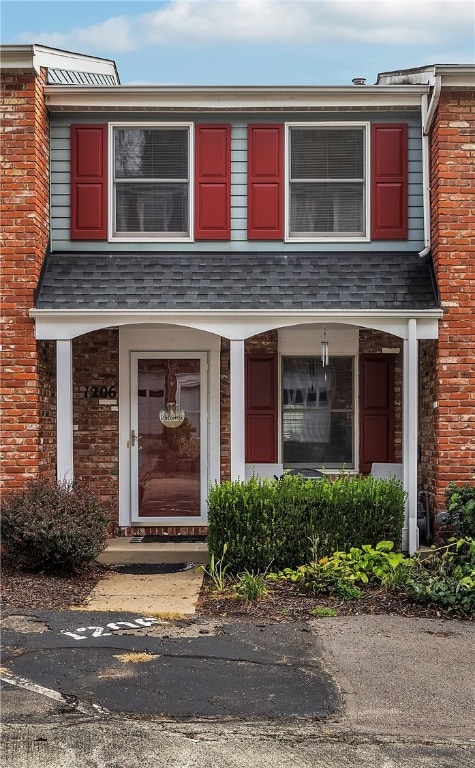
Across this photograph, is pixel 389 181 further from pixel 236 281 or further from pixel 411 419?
pixel 411 419

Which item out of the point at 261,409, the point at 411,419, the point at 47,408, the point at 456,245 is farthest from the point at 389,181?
the point at 47,408

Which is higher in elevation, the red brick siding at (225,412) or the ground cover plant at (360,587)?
the red brick siding at (225,412)

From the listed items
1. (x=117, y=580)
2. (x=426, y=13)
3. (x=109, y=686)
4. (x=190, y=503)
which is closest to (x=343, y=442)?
(x=190, y=503)

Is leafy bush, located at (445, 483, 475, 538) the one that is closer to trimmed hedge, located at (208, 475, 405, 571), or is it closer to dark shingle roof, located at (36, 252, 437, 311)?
trimmed hedge, located at (208, 475, 405, 571)

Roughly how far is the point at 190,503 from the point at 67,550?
2.65 m

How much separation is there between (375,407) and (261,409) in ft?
4.70

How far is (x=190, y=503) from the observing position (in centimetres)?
1021

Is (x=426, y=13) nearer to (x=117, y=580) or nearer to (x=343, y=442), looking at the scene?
(x=343, y=442)

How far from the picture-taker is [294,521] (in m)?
8.09

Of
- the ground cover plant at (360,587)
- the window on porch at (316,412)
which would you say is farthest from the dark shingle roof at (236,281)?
the ground cover plant at (360,587)

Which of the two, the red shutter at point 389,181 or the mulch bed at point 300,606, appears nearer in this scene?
the mulch bed at point 300,606

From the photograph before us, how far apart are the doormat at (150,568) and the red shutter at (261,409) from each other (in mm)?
1884

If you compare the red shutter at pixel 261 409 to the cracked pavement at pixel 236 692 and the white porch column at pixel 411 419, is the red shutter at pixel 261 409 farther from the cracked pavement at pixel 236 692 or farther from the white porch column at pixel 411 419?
the cracked pavement at pixel 236 692

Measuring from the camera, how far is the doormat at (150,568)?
8602mm
